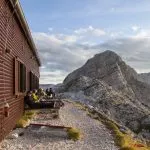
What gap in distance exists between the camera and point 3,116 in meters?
15.6

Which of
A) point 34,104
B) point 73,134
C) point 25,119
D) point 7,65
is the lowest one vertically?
point 73,134

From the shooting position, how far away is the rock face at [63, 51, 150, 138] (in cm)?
4031

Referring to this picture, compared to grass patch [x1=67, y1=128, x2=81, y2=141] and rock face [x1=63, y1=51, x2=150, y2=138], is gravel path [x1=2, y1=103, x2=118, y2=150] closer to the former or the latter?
grass patch [x1=67, y1=128, x2=81, y2=141]

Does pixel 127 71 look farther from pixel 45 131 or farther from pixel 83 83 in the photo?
pixel 45 131

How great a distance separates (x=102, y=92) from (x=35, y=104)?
22738 millimetres

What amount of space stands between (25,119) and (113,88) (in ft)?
113

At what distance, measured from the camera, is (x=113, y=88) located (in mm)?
56031

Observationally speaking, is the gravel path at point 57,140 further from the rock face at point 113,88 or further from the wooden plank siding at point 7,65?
the rock face at point 113,88

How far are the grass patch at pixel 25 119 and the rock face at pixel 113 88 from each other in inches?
469

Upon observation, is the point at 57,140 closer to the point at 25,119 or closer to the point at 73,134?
the point at 73,134

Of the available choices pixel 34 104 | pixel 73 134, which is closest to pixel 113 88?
pixel 34 104

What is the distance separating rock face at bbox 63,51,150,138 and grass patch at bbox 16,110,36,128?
11.9m

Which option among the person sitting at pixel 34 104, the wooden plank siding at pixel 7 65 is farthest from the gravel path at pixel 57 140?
the person sitting at pixel 34 104

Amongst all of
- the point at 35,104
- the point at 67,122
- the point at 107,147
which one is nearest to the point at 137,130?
the point at 35,104
